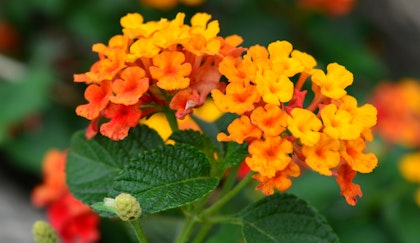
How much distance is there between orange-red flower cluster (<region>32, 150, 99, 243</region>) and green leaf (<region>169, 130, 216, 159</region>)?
43cm

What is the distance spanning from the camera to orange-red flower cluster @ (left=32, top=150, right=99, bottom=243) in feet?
4.40

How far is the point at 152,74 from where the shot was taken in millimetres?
854

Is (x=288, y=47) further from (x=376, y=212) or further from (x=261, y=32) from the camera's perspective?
(x=261, y=32)

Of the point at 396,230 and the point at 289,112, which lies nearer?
the point at 289,112

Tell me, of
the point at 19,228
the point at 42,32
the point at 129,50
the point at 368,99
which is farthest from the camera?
the point at 42,32

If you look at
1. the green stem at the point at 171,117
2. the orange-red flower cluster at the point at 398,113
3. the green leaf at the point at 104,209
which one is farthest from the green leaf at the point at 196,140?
the orange-red flower cluster at the point at 398,113

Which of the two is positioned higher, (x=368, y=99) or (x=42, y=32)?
(x=42, y=32)

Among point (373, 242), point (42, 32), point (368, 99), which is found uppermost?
point (42, 32)

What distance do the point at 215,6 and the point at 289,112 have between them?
1684 mm

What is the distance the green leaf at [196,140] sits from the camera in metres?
0.94

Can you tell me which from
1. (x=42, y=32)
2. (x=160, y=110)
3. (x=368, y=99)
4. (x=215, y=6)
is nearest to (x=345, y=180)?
(x=160, y=110)

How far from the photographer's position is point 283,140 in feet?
2.62

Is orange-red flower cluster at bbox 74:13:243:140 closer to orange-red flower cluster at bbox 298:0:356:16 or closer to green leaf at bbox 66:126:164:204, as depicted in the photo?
green leaf at bbox 66:126:164:204

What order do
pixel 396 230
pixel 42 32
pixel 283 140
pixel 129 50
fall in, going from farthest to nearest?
pixel 42 32, pixel 396 230, pixel 129 50, pixel 283 140
